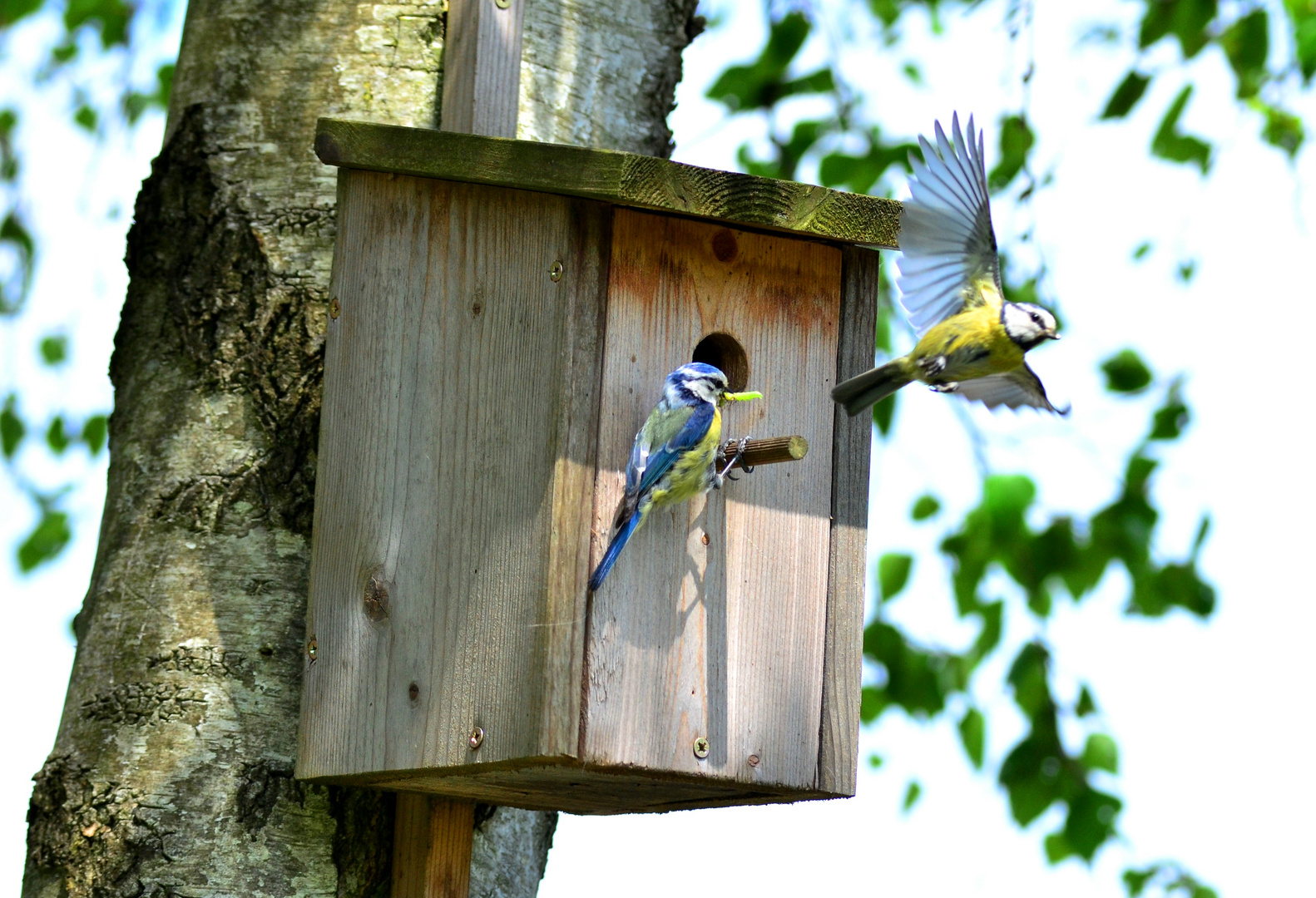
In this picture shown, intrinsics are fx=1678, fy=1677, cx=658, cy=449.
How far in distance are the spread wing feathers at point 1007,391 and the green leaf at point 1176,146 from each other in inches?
59.8

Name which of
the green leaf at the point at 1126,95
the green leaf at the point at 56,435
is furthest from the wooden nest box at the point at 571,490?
the green leaf at the point at 56,435

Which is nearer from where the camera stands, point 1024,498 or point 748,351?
point 748,351

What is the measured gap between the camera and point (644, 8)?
338cm

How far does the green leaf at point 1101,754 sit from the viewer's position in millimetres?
4332

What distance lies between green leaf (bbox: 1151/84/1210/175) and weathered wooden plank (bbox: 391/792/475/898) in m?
2.61

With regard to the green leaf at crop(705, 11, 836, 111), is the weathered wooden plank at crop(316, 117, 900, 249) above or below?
below

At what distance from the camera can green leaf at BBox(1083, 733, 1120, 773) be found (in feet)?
14.2

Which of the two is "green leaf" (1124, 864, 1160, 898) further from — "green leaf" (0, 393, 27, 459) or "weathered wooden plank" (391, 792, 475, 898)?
"green leaf" (0, 393, 27, 459)

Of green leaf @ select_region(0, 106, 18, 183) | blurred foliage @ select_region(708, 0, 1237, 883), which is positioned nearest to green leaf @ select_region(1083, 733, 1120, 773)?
blurred foliage @ select_region(708, 0, 1237, 883)

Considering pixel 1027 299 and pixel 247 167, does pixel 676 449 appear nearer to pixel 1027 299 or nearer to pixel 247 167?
pixel 247 167

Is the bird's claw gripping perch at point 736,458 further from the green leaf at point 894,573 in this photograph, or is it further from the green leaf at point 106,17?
the green leaf at point 106,17

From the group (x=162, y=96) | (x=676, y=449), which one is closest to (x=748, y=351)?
(x=676, y=449)

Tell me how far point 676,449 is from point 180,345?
3.31 feet

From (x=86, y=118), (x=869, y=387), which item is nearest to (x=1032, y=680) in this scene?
(x=869, y=387)
